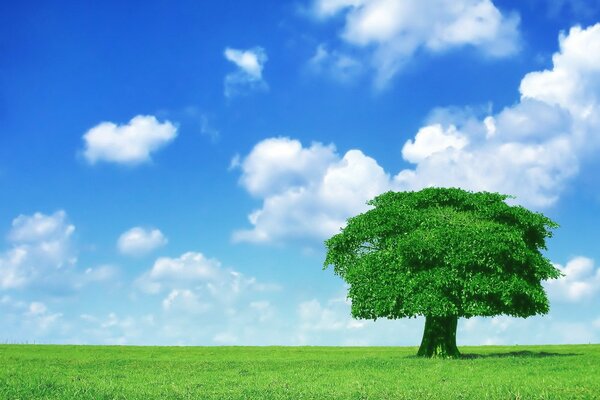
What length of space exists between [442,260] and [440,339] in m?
7.75

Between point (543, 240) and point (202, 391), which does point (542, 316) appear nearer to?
point (543, 240)

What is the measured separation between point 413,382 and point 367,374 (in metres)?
5.42

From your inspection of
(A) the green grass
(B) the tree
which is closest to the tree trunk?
(B) the tree

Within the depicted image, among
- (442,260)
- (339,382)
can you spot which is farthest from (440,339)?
(339,382)

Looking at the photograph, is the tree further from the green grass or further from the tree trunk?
the green grass

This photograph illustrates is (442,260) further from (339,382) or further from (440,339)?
(339,382)

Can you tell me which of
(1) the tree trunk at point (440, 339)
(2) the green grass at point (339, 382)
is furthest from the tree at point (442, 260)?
(2) the green grass at point (339, 382)

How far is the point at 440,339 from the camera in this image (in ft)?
176

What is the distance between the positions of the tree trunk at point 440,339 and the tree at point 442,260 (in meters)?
0.08

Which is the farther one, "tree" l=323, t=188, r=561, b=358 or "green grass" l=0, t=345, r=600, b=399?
"tree" l=323, t=188, r=561, b=358

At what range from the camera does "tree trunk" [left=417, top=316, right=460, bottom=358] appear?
53438mm

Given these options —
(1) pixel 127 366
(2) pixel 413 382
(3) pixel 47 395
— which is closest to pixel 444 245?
(2) pixel 413 382

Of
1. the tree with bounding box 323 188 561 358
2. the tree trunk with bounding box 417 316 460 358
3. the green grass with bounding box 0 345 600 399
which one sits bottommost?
the green grass with bounding box 0 345 600 399

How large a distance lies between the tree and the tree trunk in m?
0.08
